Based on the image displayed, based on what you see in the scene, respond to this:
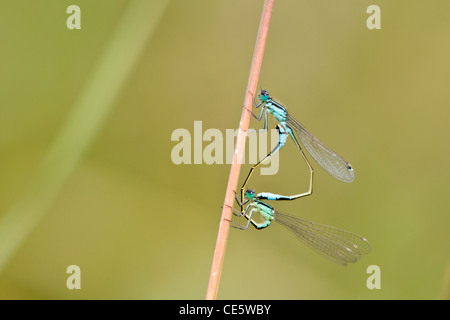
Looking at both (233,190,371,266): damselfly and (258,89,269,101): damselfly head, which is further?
(258,89,269,101): damselfly head

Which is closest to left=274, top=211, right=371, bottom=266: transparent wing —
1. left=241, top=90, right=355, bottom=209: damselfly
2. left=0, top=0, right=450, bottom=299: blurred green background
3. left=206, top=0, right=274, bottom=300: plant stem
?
left=241, top=90, right=355, bottom=209: damselfly

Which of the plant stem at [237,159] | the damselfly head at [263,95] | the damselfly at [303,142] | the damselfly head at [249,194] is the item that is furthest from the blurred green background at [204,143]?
the plant stem at [237,159]

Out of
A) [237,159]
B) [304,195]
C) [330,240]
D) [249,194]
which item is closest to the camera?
[237,159]

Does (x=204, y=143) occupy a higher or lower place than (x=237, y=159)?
higher

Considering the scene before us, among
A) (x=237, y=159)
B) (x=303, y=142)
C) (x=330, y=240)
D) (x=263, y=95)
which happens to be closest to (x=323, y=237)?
(x=330, y=240)

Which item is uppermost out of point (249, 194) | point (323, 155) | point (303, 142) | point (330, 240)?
point (303, 142)

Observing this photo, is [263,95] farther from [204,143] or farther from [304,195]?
[304,195]

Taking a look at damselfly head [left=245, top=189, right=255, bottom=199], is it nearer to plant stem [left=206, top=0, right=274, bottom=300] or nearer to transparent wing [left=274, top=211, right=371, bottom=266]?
transparent wing [left=274, top=211, right=371, bottom=266]

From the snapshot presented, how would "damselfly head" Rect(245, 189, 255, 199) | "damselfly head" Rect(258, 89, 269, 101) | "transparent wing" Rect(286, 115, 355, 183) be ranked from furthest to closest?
1. "transparent wing" Rect(286, 115, 355, 183)
2. "damselfly head" Rect(258, 89, 269, 101)
3. "damselfly head" Rect(245, 189, 255, 199)
